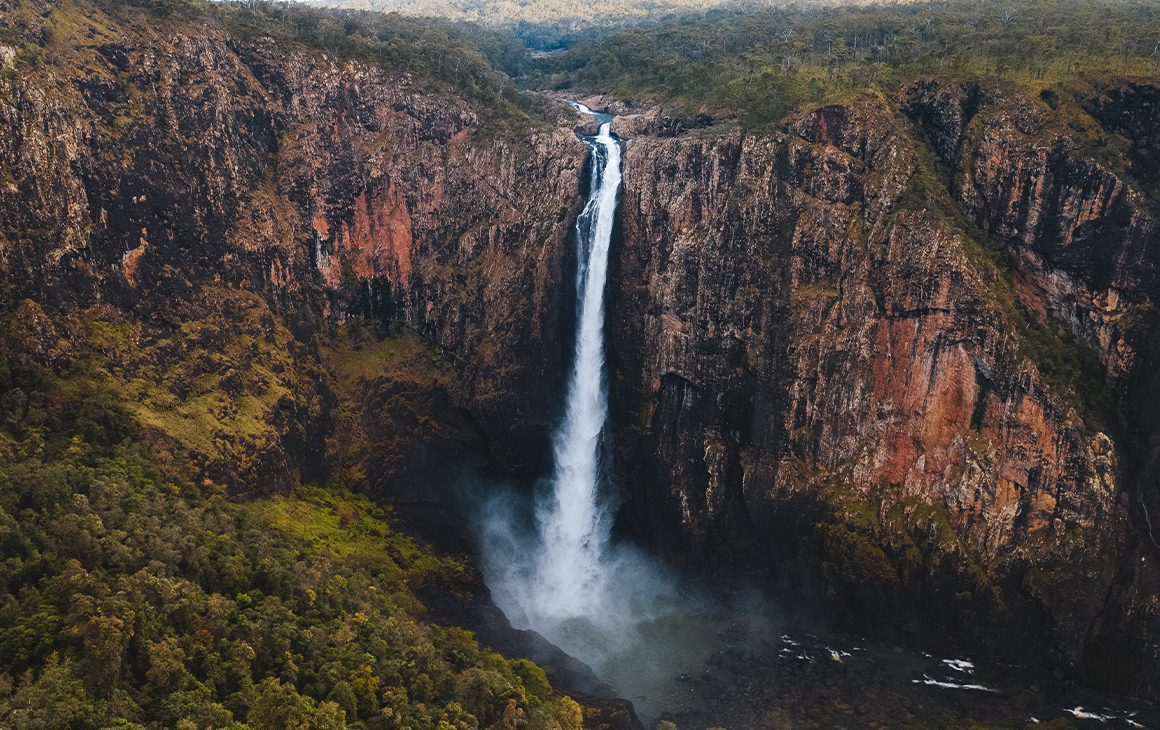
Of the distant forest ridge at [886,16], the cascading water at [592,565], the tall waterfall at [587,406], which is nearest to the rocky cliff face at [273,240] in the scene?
the tall waterfall at [587,406]

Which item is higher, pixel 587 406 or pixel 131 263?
pixel 131 263

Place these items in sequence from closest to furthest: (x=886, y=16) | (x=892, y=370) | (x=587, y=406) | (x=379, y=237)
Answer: (x=892, y=370) < (x=587, y=406) < (x=379, y=237) < (x=886, y=16)

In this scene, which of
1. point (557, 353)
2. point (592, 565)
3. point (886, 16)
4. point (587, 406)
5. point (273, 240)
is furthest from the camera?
point (886, 16)

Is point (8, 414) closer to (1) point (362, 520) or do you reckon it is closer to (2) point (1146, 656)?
(1) point (362, 520)

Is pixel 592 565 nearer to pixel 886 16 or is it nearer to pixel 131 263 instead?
pixel 131 263

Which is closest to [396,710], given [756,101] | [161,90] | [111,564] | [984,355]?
[111,564]

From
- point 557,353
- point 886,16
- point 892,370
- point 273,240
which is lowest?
point 557,353

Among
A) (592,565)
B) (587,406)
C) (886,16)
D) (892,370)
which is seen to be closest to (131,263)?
(587,406)
